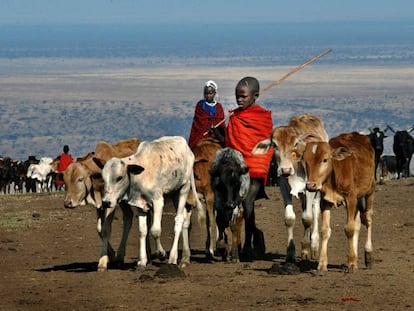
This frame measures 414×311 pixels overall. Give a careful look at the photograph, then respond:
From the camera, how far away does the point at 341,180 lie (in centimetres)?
1634

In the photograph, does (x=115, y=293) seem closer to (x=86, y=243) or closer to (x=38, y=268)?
(x=38, y=268)

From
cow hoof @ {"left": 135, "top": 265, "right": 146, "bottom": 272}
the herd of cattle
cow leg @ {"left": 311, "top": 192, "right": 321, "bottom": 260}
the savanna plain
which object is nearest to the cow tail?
the herd of cattle

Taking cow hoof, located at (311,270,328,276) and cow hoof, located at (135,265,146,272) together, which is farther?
cow hoof, located at (135,265,146,272)

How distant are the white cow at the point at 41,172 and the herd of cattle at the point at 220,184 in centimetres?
3090

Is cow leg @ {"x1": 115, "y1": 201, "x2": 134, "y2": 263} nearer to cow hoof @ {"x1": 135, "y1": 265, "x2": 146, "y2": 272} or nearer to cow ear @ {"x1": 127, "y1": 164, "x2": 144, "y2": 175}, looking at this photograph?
cow hoof @ {"x1": 135, "y1": 265, "x2": 146, "y2": 272}

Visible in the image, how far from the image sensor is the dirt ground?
14008 millimetres

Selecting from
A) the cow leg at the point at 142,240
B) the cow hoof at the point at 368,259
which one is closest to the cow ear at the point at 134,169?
the cow leg at the point at 142,240

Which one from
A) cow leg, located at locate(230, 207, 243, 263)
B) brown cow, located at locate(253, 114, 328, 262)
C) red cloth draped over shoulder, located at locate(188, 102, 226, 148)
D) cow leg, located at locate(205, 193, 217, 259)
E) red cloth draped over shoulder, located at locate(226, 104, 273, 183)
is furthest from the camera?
red cloth draped over shoulder, located at locate(188, 102, 226, 148)

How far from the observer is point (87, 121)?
439 ft

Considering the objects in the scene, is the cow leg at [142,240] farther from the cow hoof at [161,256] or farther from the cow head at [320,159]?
the cow head at [320,159]

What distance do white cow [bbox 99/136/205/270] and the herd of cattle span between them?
11mm

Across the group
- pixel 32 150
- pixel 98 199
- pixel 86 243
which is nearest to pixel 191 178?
pixel 98 199

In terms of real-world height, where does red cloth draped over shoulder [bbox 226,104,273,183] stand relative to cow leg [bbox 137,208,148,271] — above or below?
above

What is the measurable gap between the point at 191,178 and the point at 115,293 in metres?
3.01
